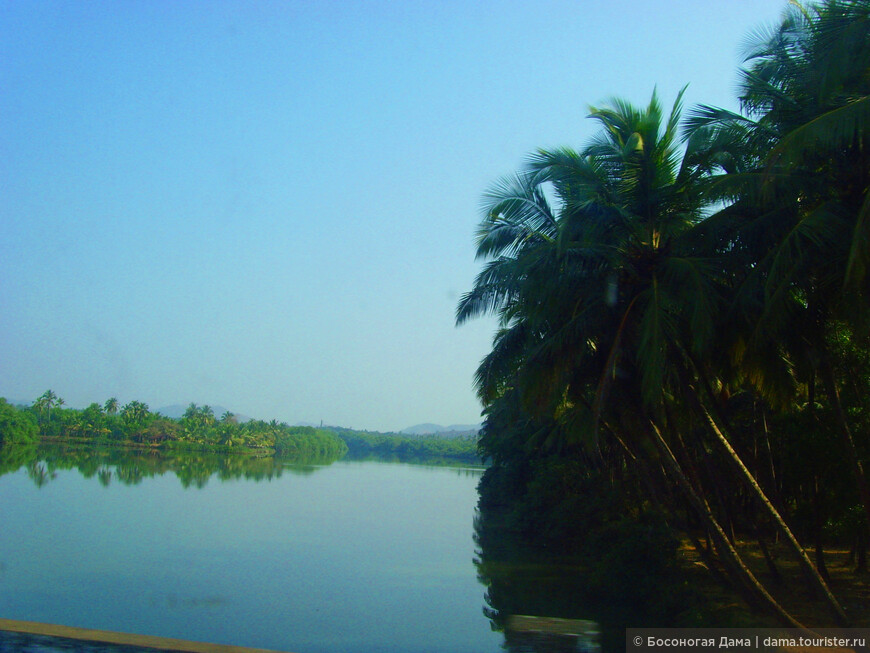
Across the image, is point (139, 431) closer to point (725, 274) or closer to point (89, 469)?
point (89, 469)

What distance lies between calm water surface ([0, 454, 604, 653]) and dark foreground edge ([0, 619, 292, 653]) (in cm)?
373

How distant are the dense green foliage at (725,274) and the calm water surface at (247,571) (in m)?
4.29

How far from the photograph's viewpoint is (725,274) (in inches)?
377

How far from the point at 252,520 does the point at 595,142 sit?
825 inches

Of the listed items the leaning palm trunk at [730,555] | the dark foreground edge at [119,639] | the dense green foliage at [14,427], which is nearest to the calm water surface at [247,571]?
the leaning palm trunk at [730,555]

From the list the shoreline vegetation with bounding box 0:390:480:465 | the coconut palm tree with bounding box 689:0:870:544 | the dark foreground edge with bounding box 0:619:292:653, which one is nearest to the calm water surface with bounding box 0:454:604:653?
the dark foreground edge with bounding box 0:619:292:653

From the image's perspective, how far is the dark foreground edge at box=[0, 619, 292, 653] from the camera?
18.8ft

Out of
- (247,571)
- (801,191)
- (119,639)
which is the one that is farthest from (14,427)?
(801,191)

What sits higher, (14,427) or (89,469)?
(14,427)

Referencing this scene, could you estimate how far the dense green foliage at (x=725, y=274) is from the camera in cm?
775

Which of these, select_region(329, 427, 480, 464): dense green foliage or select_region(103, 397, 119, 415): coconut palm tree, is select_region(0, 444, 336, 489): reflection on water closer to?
select_region(103, 397, 119, 415): coconut palm tree

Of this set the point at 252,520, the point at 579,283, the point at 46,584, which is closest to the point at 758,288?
the point at 579,283

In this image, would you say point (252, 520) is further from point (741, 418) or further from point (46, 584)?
point (741, 418)

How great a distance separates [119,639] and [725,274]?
8.42 m
